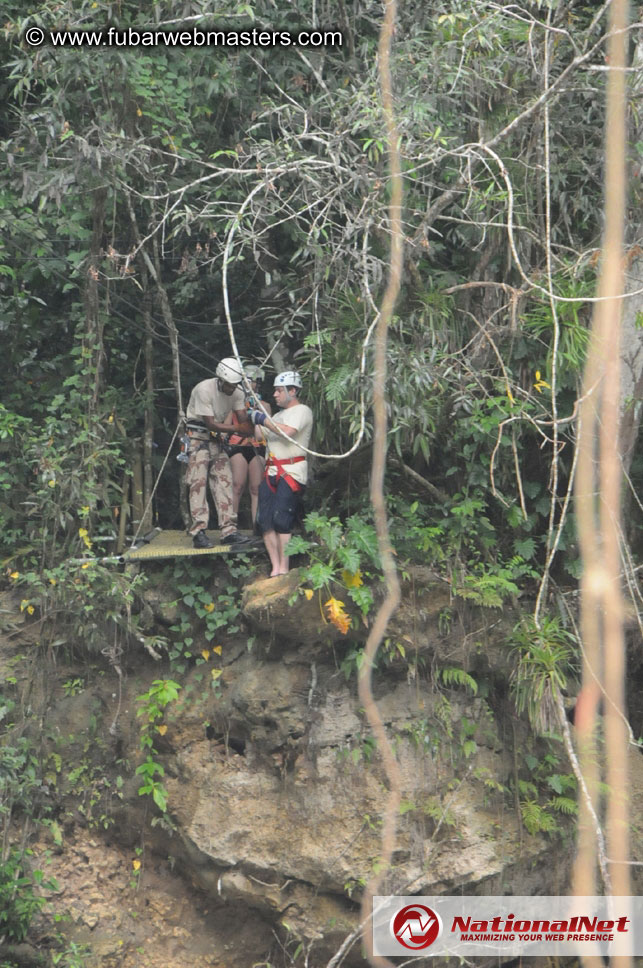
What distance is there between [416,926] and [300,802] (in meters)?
1.09

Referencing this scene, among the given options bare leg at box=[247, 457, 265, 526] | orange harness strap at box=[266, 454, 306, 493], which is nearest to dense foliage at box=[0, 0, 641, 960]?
orange harness strap at box=[266, 454, 306, 493]

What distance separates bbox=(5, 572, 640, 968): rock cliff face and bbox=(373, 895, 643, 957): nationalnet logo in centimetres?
12

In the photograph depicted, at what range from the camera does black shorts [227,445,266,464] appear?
7816 millimetres

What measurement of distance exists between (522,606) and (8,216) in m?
4.51

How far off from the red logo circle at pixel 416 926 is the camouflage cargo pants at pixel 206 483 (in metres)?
2.80

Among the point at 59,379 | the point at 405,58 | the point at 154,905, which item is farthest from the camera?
the point at 59,379

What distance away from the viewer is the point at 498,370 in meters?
7.48

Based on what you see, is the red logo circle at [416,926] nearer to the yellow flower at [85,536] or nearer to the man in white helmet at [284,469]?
the man in white helmet at [284,469]

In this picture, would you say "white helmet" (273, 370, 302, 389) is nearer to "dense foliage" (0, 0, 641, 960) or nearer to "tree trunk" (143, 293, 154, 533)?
"dense foliage" (0, 0, 641, 960)

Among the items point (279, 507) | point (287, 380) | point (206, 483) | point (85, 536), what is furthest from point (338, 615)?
point (85, 536)

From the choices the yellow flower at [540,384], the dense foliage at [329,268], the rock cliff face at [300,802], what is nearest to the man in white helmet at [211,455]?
the dense foliage at [329,268]

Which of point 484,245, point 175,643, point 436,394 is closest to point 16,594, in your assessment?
point 175,643

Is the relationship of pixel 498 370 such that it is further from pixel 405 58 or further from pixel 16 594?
pixel 16 594

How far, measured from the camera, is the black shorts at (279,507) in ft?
23.7
